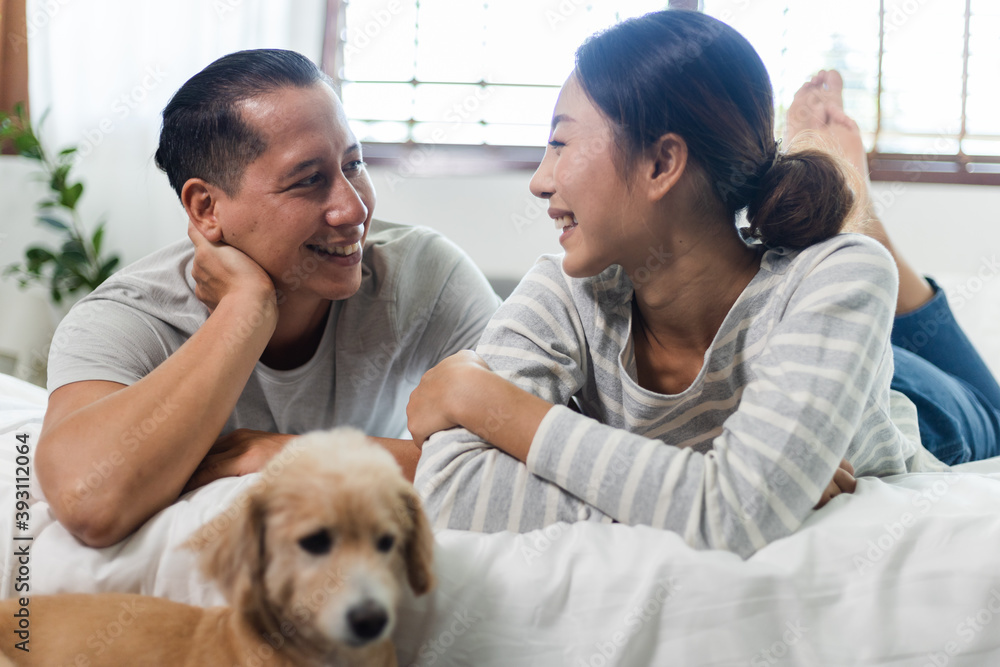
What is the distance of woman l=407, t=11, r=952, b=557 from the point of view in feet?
2.14

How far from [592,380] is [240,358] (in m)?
0.45

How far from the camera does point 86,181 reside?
2234mm

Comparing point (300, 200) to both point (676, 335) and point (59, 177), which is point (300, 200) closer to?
point (676, 335)

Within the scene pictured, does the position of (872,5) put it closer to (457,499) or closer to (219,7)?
(219,7)

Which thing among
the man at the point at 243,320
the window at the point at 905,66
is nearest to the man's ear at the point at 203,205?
the man at the point at 243,320

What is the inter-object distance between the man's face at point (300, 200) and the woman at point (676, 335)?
0.86ft

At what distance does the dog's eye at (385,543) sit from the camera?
0.43 metres

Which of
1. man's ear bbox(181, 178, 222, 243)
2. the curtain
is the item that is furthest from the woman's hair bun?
the curtain

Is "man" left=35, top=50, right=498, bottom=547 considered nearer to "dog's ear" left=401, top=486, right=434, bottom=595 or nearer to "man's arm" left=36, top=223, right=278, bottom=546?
"man's arm" left=36, top=223, right=278, bottom=546

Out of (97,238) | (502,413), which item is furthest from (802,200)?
(97,238)

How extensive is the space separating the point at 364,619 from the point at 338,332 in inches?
28.0

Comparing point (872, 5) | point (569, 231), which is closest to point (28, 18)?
point (569, 231)

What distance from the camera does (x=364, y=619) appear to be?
15.8 inches

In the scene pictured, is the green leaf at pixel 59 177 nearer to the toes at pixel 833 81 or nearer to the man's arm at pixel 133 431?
the man's arm at pixel 133 431
